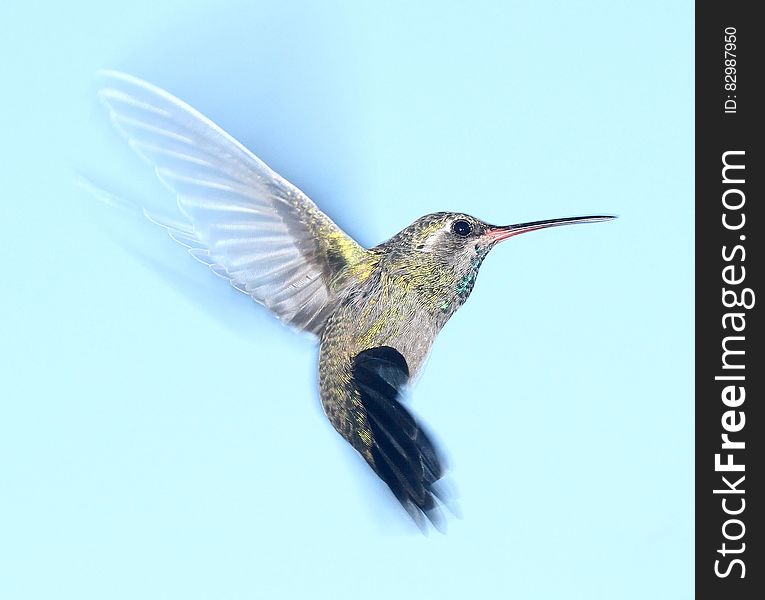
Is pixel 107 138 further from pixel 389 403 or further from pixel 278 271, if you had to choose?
pixel 389 403

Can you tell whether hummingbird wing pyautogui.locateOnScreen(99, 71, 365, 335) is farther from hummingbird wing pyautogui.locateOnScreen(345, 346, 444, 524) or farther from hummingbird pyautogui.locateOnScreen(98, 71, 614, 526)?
hummingbird wing pyautogui.locateOnScreen(345, 346, 444, 524)

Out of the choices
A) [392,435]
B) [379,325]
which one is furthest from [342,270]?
[392,435]

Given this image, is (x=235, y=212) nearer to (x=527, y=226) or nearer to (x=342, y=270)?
(x=342, y=270)

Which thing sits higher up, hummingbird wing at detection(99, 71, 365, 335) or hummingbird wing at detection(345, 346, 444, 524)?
hummingbird wing at detection(99, 71, 365, 335)

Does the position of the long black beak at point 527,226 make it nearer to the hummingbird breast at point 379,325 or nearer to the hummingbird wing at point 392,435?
the hummingbird breast at point 379,325

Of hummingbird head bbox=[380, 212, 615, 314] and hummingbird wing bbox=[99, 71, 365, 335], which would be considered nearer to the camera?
hummingbird wing bbox=[99, 71, 365, 335]

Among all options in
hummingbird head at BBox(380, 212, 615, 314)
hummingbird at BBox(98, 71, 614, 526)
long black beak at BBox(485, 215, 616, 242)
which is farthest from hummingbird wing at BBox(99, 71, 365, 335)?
long black beak at BBox(485, 215, 616, 242)
